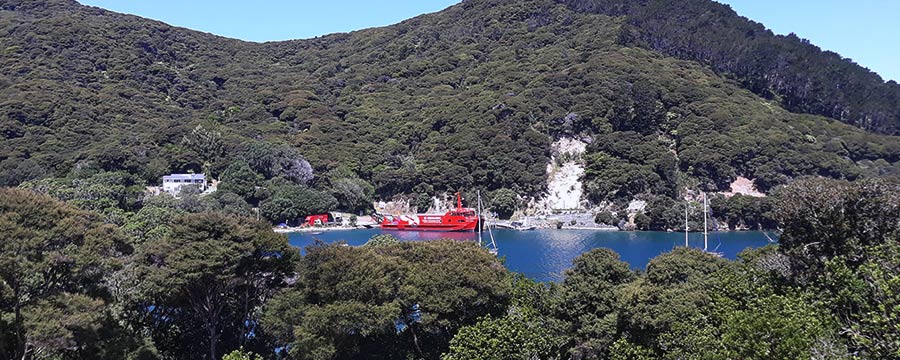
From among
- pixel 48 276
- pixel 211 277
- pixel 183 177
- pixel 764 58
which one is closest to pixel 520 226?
pixel 183 177

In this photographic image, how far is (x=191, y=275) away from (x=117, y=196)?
54.0 meters

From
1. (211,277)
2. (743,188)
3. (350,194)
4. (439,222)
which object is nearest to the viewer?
(211,277)

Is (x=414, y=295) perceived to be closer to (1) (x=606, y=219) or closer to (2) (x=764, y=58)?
(1) (x=606, y=219)

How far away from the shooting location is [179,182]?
7956 cm

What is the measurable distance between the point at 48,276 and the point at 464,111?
88302 mm

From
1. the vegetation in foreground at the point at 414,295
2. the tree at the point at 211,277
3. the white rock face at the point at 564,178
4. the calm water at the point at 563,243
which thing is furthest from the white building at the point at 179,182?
the vegetation in foreground at the point at 414,295

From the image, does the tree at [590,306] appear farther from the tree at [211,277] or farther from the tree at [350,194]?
the tree at [350,194]

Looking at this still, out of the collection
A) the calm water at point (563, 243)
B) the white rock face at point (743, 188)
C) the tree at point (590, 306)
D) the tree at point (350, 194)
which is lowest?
the calm water at point (563, 243)

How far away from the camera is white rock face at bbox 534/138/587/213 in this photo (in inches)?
3243

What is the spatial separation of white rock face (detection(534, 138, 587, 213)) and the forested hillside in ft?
5.48

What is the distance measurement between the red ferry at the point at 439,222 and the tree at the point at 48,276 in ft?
186

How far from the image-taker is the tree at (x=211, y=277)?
60.4 feet

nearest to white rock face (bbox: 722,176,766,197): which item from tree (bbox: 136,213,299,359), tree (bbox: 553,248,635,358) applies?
tree (bbox: 553,248,635,358)

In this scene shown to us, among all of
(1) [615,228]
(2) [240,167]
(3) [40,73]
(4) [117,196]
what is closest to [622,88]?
(1) [615,228]
